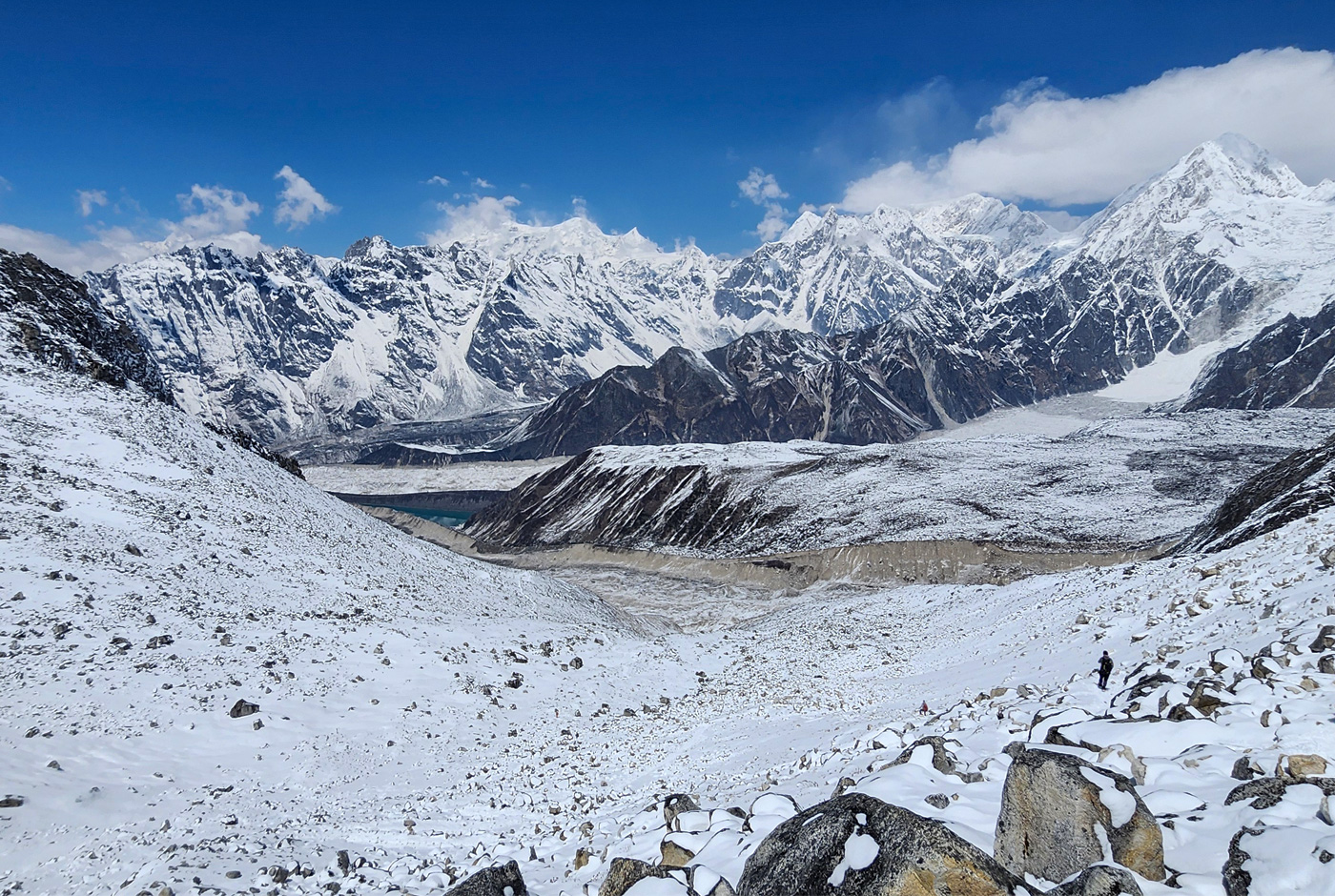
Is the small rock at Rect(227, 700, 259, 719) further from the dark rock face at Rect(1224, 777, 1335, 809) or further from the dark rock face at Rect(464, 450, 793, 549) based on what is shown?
the dark rock face at Rect(464, 450, 793, 549)

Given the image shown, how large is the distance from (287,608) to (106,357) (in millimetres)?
30446

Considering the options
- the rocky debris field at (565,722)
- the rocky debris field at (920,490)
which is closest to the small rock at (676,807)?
the rocky debris field at (565,722)

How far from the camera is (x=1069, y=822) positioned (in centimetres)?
684

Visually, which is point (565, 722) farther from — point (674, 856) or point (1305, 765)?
point (1305, 765)

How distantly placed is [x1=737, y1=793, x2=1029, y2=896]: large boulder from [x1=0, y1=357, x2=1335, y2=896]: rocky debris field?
3 centimetres

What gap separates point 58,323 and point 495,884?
1971 inches

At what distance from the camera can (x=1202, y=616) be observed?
1814 centimetres

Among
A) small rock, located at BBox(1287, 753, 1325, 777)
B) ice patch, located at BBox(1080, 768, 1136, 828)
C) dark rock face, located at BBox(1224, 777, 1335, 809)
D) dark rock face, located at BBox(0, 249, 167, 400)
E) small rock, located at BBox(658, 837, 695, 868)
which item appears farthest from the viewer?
dark rock face, located at BBox(0, 249, 167, 400)

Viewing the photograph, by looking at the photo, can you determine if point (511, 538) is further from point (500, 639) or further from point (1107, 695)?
point (1107, 695)

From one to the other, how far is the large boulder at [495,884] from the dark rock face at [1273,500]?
30.6 m

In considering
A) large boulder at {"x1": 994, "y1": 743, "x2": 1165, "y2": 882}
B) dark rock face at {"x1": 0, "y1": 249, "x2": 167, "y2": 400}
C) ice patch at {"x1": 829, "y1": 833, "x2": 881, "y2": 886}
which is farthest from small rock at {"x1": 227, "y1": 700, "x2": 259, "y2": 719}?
dark rock face at {"x1": 0, "y1": 249, "x2": 167, "y2": 400}

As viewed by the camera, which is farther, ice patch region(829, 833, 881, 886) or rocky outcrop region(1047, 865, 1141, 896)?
ice patch region(829, 833, 881, 886)

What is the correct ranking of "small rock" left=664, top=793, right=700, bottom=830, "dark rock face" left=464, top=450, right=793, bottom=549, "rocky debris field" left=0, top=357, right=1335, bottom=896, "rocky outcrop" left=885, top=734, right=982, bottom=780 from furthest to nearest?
"dark rock face" left=464, top=450, right=793, bottom=549, "small rock" left=664, top=793, right=700, bottom=830, "rocky outcrop" left=885, top=734, right=982, bottom=780, "rocky debris field" left=0, top=357, right=1335, bottom=896

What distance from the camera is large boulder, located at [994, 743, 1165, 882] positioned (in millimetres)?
6500
